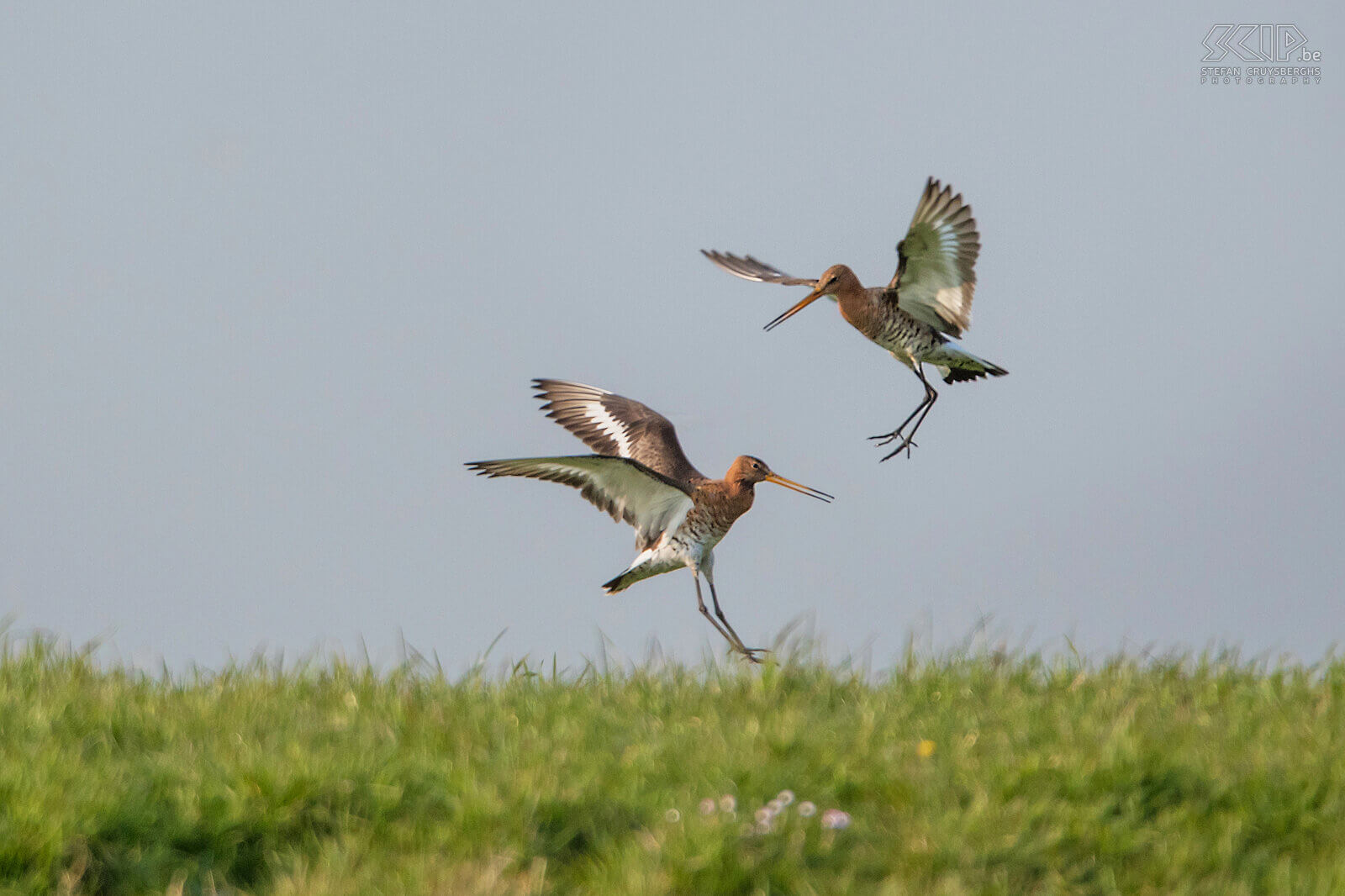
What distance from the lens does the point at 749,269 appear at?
37.8ft

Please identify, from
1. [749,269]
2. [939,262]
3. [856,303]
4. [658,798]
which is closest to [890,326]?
[856,303]

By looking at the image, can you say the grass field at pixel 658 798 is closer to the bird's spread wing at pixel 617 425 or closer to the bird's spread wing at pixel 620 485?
the bird's spread wing at pixel 620 485

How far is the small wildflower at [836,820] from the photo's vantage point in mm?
4660

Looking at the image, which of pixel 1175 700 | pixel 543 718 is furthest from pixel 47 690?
pixel 1175 700

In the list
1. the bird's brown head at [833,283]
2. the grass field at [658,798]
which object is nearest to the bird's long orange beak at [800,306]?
the bird's brown head at [833,283]

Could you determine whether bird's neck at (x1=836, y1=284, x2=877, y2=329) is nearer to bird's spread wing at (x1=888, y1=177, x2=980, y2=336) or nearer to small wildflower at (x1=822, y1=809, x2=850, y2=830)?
bird's spread wing at (x1=888, y1=177, x2=980, y2=336)

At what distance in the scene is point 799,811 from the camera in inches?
186

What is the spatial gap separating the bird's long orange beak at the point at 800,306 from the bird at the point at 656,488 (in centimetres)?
115

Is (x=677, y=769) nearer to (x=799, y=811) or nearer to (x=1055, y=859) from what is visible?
(x=799, y=811)

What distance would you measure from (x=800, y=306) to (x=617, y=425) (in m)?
1.72

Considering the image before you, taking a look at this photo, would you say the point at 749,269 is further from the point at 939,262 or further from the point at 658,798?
the point at 658,798

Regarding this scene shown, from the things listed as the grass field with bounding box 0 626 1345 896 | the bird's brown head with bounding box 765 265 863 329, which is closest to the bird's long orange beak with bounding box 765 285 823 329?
the bird's brown head with bounding box 765 265 863 329

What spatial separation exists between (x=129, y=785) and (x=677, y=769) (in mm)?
2093

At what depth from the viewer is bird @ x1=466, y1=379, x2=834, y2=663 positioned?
28.6 feet
